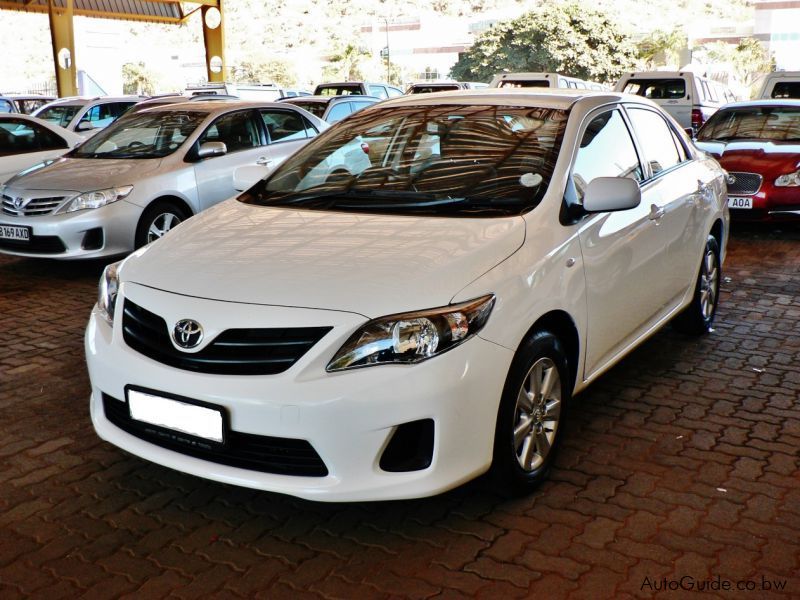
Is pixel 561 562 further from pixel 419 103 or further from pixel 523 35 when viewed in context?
pixel 523 35

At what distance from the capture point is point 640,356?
5254 mm

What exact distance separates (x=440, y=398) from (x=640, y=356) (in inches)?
109

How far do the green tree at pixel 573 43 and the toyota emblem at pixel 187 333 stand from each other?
5495 cm

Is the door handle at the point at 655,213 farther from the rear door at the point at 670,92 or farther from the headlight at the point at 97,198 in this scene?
the rear door at the point at 670,92

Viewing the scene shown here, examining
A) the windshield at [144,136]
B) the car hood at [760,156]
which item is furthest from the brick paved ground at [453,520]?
the car hood at [760,156]

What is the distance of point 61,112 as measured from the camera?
52.3ft

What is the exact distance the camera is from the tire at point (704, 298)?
17.5 feet

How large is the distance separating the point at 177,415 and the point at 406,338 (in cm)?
85

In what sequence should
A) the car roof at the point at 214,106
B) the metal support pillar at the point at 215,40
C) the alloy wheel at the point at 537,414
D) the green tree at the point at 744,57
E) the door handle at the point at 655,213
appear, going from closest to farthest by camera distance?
the alloy wheel at the point at 537,414 < the door handle at the point at 655,213 < the car roof at the point at 214,106 < the metal support pillar at the point at 215,40 < the green tree at the point at 744,57

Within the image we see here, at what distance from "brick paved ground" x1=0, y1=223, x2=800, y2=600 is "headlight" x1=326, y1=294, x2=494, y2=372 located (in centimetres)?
74

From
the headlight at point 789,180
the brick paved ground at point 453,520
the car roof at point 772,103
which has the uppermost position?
the car roof at point 772,103

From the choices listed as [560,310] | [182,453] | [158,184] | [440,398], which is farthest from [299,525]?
[158,184]

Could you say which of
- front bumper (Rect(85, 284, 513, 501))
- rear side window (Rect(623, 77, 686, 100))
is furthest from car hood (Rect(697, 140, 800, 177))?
rear side window (Rect(623, 77, 686, 100))

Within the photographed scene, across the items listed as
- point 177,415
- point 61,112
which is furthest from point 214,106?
point 61,112
